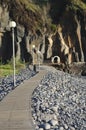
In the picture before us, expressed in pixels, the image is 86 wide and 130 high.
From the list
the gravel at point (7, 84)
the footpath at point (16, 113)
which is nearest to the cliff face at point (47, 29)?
the gravel at point (7, 84)

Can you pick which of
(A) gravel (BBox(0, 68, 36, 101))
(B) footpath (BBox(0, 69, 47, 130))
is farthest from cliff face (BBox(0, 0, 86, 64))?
(B) footpath (BBox(0, 69, 47, 130))

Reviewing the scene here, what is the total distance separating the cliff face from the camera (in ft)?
152

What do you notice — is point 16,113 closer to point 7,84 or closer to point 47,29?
point 7,84

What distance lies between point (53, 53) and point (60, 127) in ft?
156

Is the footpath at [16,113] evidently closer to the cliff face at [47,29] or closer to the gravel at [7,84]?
the gravel at [7,84]

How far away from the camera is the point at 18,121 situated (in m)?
10.2

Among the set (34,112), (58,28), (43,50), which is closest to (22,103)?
(34,112)

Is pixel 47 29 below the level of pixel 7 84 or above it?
above

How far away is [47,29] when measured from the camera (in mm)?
53750

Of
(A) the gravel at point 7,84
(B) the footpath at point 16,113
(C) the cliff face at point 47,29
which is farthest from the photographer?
(C) the cliff face at point 47,29

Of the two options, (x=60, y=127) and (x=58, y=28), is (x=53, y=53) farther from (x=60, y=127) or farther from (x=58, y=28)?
(x=60, y=127)

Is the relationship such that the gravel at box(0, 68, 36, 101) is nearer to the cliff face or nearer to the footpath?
the footpath

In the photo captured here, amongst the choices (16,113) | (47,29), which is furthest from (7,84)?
(47,29)

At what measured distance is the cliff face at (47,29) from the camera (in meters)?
46.2
